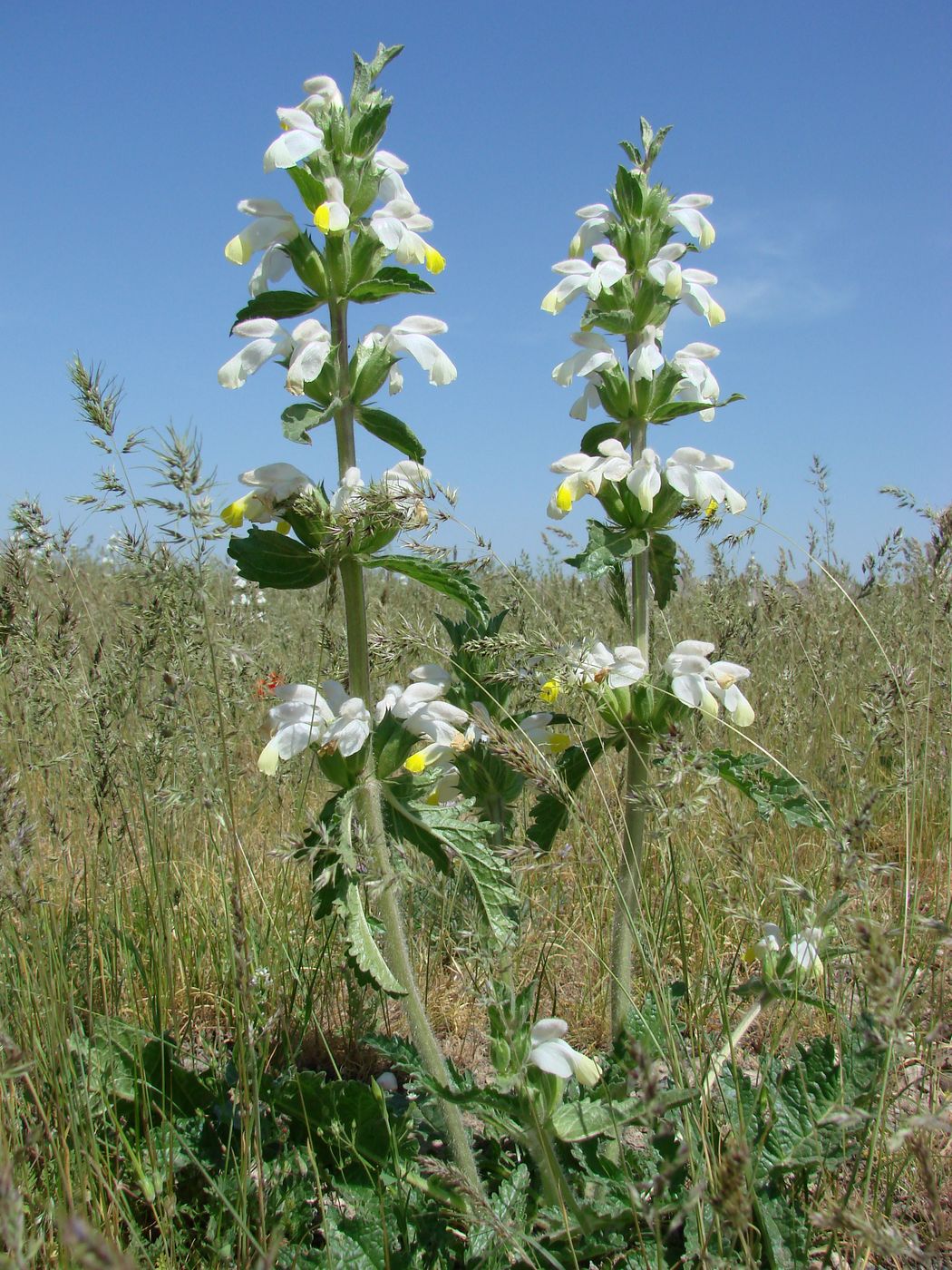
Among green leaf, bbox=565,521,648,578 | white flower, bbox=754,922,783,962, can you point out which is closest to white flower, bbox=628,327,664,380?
green leaf, bbox=565,521,648,578

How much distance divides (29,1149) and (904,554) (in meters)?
3.31

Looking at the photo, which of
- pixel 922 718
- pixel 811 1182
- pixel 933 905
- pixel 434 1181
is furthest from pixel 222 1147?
pixel 922 718

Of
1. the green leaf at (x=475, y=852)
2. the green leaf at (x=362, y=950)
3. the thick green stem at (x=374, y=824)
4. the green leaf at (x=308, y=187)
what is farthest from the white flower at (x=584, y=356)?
the green leaf at (x=362, y=950)

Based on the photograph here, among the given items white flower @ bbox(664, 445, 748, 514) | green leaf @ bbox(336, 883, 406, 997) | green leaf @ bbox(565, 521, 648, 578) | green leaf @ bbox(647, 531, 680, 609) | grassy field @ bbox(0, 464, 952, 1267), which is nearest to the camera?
grassy field @ bbox(0, 464, 952, 1267)

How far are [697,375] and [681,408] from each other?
86 millimetres

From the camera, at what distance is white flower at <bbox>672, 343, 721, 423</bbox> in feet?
6.77

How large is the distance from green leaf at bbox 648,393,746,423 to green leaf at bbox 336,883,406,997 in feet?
4.23

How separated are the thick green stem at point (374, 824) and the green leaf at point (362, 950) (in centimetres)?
6

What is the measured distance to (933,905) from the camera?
2803 millimetres

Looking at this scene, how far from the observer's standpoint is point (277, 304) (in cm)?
179

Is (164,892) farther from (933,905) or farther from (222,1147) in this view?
(933,905)

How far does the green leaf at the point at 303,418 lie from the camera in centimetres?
163

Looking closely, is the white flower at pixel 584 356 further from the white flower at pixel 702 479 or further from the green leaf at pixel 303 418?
the green leaf at pixel 303 418

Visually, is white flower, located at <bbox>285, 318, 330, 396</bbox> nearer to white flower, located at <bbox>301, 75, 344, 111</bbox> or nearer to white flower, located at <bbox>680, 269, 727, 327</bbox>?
white flower, located at <bbox>301, 75, 344, 111</bbox>
